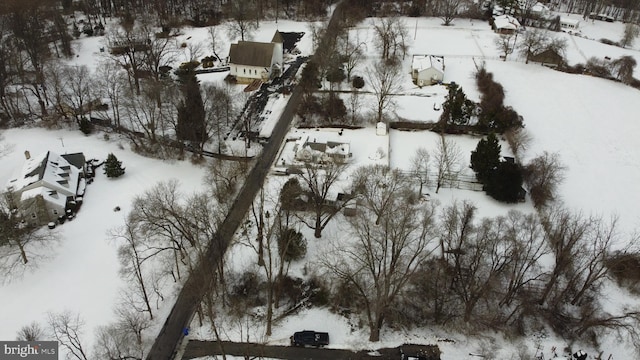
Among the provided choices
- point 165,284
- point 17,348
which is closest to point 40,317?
point 17,348

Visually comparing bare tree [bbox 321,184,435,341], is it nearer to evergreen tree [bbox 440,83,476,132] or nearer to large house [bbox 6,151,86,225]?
evergreen tree [bbox 440,83,476,132]

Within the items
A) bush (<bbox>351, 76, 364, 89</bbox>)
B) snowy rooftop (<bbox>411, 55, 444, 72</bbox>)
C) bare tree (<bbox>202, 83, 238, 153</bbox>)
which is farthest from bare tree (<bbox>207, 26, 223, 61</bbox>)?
snowy rooftop (<bbox>411, 55, 444, 72</bbox>)

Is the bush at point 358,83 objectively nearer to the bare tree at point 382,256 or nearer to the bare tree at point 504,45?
the bare tree at point 504,45

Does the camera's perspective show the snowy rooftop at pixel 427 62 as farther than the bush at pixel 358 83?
Yes

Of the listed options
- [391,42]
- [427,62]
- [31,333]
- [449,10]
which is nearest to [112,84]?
[31,333]

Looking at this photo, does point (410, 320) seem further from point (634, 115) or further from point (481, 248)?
point (634, 115)

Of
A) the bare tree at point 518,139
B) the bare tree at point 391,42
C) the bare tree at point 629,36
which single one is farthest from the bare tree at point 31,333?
the bare tree at point 629,36
